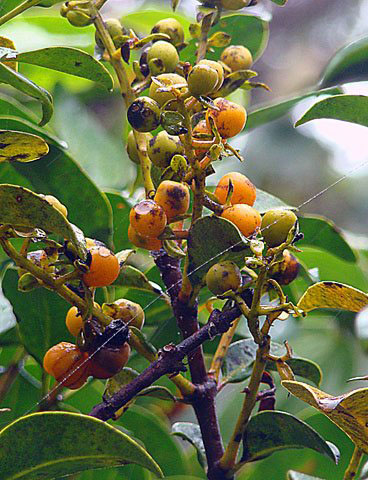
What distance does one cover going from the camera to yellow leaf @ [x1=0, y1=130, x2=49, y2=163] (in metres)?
0.61

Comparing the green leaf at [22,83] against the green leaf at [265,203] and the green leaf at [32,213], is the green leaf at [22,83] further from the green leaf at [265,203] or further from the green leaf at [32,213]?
the green leaf at [265,203]

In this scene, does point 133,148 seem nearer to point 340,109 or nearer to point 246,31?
point 340,109

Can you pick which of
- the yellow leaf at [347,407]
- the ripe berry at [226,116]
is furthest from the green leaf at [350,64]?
the yellow leaf at [347,407]

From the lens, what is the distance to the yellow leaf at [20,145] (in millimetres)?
607

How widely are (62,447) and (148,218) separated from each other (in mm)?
210

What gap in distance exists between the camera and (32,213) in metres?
0.56

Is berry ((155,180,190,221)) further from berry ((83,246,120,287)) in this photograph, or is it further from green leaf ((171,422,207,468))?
green leaf ((171,422,207,468))

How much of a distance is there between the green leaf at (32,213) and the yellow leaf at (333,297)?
0.21 m

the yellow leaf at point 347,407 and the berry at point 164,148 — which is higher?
the berry at point 164,148

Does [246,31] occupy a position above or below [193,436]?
above

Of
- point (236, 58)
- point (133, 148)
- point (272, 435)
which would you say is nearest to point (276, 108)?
point (236, 58)

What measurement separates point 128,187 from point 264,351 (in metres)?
0.65

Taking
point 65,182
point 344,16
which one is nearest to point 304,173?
point 344,16

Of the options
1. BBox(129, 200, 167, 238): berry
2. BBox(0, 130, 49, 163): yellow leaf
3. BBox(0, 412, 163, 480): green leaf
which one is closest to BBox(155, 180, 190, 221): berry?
BBox(129, 200, 167, 238): berry
